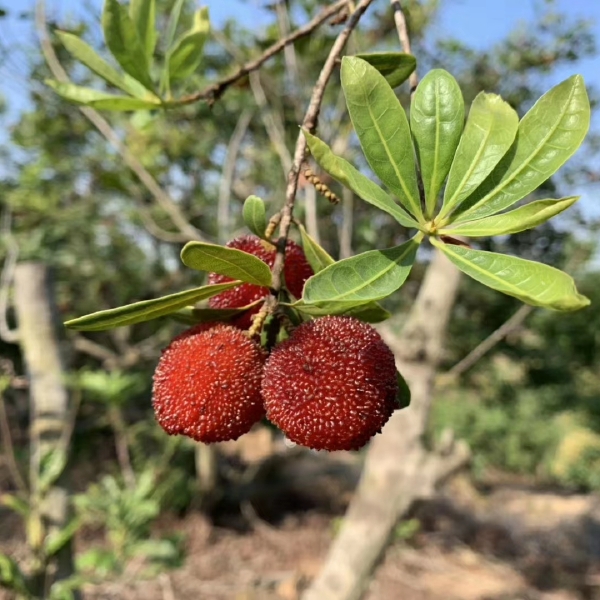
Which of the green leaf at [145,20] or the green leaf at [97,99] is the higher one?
the green leaf at [145,20]

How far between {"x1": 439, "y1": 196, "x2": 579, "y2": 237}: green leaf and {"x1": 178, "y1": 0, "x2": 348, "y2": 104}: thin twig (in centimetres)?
33

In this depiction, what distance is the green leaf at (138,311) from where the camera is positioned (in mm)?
491

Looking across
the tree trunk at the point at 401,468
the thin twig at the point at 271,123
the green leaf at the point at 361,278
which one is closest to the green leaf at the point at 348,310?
the green leaf at the point at 361,278

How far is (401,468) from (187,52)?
101 inches

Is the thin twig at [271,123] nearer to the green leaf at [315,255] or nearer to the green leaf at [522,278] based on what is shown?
the green leaf at [315,255]

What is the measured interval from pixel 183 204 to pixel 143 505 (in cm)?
209

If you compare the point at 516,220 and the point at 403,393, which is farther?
the point at 403,393

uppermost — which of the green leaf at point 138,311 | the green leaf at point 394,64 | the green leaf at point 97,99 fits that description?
the green leaf at point 394,64

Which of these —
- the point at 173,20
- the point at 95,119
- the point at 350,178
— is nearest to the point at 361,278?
the point at 350,178

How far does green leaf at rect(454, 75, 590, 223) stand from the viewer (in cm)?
50

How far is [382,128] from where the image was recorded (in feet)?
1.70

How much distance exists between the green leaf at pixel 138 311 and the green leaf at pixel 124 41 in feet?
1.42

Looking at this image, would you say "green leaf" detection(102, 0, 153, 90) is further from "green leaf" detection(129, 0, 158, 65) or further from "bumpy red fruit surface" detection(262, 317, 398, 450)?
"bumpy red fruit surface" detection(262, 317, 398, 450)

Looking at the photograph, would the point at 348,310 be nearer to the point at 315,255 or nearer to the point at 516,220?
the point at 315,255
